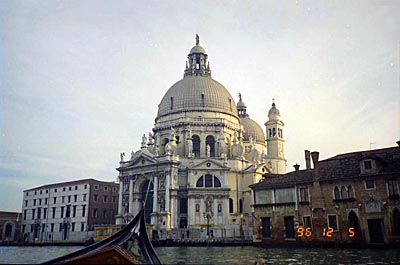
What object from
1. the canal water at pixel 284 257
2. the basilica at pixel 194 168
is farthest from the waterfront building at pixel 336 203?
the basilica at pixel 194 168

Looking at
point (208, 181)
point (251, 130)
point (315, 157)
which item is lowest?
point (315, 157)

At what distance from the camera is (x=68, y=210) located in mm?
54875

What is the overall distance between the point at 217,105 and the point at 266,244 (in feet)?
84.8

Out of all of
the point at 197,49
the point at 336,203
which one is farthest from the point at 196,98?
the point at 336,203

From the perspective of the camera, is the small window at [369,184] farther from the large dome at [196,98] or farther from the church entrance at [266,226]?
the large dome at [196,98]

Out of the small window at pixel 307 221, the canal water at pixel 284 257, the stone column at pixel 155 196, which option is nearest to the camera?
the canal water at pixel 284 257

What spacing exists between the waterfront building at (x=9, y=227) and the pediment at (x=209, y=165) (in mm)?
27547

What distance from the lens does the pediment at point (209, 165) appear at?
157ft

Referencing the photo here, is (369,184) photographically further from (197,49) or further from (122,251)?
(197,49)

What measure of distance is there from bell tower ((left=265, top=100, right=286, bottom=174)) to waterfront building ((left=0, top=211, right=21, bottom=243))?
36.0 m

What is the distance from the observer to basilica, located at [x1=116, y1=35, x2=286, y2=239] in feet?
151

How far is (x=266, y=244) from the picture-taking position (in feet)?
106

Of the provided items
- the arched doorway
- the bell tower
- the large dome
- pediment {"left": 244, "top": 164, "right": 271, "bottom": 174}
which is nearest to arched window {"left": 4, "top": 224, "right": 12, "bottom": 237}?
the arched doorway

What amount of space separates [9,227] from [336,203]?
46799 millimetres
